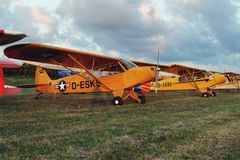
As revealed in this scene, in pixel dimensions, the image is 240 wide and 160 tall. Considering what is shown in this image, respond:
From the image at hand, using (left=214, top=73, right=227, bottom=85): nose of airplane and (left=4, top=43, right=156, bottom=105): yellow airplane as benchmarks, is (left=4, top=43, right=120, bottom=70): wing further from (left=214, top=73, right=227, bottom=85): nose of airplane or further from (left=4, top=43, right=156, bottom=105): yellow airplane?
(left=214, top=73, right=227, bottom=85): nose of airplane

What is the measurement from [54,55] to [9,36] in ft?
25.7

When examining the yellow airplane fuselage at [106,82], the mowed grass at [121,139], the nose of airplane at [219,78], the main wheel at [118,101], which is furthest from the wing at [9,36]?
the nose of airplane at [219,78]

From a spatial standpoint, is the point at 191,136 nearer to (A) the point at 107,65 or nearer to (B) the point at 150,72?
(B) the point at 150,72

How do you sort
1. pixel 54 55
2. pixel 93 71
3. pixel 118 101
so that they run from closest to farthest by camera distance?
1. pixel 118 101
2. pixel 54 55
3. pixel 93 71

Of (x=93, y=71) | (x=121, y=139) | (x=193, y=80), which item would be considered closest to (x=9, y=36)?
(x=121, y=139)

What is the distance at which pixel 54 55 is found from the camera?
12.7 metres

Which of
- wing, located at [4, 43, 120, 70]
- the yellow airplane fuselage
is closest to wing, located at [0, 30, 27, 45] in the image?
wing, located at [4, 43, 120, 70]

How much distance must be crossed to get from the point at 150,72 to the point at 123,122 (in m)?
5.35

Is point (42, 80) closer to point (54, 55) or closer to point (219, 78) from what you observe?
point (54, 55)

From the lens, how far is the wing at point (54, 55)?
11.3m

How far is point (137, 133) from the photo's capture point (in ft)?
18.4

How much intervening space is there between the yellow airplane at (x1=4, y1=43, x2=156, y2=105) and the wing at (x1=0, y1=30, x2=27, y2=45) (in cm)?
599

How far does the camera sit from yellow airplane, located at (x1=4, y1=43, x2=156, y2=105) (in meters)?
12.0

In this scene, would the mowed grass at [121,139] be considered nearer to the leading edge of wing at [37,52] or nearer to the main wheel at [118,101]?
the leading edge of wing at [37,52]
